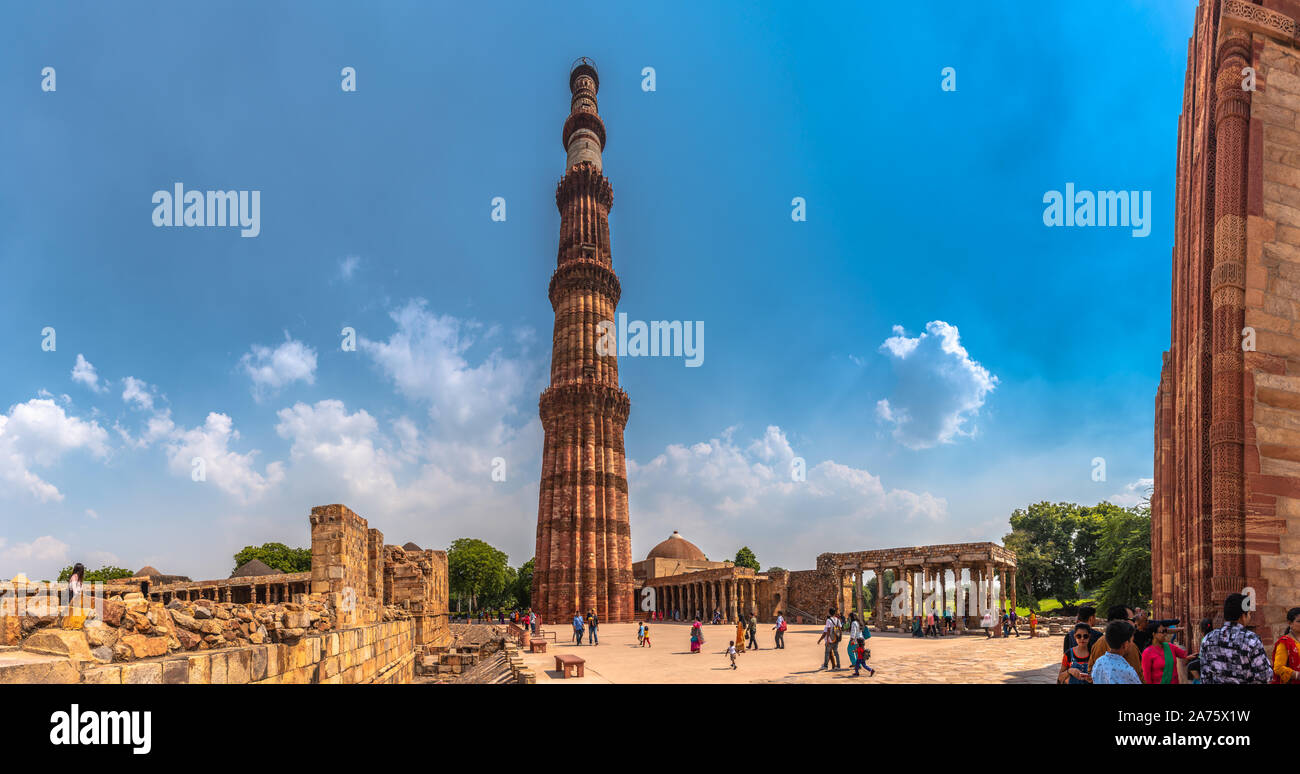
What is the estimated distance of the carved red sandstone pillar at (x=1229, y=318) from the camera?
9258mm

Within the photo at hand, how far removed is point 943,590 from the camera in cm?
3338

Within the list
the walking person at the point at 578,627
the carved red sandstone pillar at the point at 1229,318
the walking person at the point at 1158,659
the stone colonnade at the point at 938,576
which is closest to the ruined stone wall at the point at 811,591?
the stone colonnade at the point at 938,576

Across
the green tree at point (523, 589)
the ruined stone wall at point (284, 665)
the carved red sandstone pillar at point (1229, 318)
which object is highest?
the carved red sandstone pillar at point (1229, 318)

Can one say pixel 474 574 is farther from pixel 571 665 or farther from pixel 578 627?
pixel 571 665

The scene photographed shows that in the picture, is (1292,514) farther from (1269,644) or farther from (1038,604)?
(1038,604)

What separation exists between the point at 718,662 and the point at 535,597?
38.1 meters

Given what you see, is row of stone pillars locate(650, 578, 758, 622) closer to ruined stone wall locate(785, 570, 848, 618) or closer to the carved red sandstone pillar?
ruined stone wall locate(785, 570, 848, 618)

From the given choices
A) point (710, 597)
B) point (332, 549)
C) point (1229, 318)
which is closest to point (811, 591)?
point (710, 597)

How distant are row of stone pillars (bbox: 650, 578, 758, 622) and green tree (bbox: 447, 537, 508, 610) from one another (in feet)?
89.4

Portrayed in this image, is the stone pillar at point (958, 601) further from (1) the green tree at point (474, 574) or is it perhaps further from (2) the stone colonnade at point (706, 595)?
(1) the green tree at point (474, 574)

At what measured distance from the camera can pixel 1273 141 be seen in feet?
32.8

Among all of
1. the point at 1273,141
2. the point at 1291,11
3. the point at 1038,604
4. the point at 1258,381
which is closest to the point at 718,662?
the point at 1258,381

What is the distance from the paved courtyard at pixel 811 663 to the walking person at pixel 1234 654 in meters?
7.86
